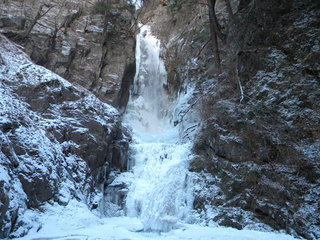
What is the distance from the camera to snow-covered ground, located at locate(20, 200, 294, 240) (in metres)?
5.80

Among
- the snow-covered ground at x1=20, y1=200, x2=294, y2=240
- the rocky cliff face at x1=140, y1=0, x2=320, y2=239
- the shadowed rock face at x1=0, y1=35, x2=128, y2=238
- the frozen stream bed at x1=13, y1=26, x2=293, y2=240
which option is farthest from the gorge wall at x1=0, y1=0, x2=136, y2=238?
the rocky cliff face at x1=140, y1=0, x2=320, y2=239

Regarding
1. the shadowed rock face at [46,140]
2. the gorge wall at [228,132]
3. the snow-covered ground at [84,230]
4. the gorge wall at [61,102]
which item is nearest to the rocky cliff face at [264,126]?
the gorge wall at [228,132]

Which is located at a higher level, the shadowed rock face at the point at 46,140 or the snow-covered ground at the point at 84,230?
the shadowed rock face at the point at 46,140

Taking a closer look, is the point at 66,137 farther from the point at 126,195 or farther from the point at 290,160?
the point at 290,160

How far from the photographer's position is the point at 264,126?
32.6 ft

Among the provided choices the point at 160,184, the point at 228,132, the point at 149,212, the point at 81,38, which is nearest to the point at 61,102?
the point at 160,184

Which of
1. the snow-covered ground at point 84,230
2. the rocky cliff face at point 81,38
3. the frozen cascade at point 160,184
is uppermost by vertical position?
the rocky cliff face at point 81,38

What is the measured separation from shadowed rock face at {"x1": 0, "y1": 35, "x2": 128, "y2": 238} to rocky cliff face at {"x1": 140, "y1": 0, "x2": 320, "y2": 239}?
12.6 feet

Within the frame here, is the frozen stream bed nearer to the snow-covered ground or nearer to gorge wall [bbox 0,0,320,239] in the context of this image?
the snow-covered ground

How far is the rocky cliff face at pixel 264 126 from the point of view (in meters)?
8.59

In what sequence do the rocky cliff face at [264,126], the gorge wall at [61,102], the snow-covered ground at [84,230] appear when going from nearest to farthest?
the snow-covered ground at [84,230] → the gorge wall at [61,102] → the rocky cliff face at [264,126]

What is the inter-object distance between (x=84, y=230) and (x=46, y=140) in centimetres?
323

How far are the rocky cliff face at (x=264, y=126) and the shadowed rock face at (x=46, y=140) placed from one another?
3839 millimetres

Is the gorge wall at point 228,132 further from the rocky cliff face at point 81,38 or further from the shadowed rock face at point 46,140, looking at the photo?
the rocky cliff face at point 81,38
